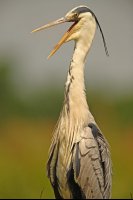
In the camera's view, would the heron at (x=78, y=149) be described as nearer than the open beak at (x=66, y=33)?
Yes

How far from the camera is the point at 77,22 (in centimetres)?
469

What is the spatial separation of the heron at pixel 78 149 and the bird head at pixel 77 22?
31 mm

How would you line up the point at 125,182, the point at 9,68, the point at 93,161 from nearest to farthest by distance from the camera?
the point at 93,161, the point at 125,182, the point at 9,68

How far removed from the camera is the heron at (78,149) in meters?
4.41

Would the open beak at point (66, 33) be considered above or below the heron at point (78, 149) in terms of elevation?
above

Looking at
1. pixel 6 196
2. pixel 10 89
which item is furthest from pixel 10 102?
pixel 6 196

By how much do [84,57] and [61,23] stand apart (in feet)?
0.83

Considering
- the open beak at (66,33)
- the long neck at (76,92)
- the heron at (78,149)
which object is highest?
the open beak at (66,33)

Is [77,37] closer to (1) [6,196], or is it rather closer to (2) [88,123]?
(2) [88,123]

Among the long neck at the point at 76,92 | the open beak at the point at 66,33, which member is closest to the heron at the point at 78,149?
the long neck at the point at 76,92

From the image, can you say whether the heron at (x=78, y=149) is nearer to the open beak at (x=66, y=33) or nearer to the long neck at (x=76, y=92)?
the long neck at (x=76, y=92)

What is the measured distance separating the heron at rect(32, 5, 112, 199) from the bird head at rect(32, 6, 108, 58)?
31 mm

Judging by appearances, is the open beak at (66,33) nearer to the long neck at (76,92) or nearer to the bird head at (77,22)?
the bird head at (77,22)

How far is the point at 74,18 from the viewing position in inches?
184
